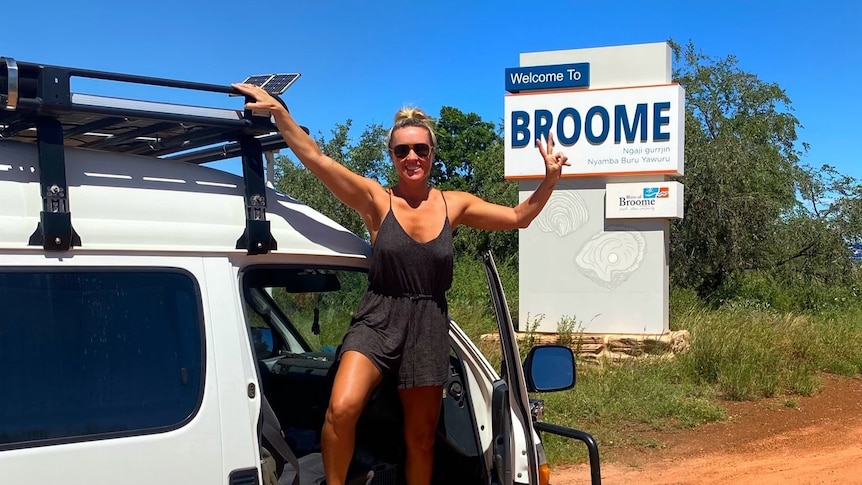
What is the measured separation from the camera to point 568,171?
11.4 metres

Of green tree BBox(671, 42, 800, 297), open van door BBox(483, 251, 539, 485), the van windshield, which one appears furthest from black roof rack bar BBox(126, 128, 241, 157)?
green tree BBox(671, 42, 800, 297)

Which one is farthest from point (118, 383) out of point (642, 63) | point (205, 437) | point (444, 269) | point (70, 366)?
point (642, 63)

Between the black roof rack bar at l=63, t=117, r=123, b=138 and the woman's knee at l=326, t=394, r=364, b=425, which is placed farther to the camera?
the woman's knee at l=326, t=394, r=364, b=425

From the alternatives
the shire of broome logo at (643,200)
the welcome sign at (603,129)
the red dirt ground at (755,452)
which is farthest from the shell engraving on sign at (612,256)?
the red dirt ground at (755,452)

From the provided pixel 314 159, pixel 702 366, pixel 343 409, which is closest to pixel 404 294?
pixel 343 409

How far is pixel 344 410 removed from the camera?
2.61 m

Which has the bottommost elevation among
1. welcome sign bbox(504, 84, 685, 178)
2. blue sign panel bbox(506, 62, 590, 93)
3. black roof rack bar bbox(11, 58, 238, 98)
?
black roof rack bar bbox(11, 58, 238, 98)

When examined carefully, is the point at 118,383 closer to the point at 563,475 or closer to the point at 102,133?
the point at 102,133

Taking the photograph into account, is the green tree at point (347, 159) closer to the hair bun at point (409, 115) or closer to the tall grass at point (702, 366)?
the tall grass at point (702, 366)

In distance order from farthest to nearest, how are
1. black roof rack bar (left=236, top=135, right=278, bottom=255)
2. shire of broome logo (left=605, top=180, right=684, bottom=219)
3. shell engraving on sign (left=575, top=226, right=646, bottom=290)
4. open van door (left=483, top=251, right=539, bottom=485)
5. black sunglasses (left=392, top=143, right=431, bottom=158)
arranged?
1. shell engraving on sign (left=575, top=226, right=646, bottom=290)
2. shire of broome logo (left=605, top=180, right=684, bottom=219)
3. black sunglasses (left=392, top=143, right=431, bottom=158)
4. open van door (left=483, top=251, right=539, bottom=485)
5. black roof rack bar (left=236, top=135, right=278, bottom=255)

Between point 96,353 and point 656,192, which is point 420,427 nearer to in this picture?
point 96,353

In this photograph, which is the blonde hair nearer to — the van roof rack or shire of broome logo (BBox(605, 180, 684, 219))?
the van roof rack

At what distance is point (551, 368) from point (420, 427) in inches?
24.1

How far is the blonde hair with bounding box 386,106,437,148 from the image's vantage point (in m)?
3.07
